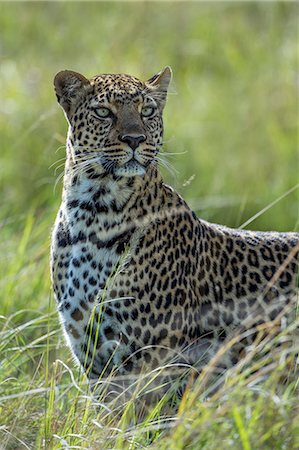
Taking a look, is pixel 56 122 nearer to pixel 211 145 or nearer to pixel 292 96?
pixel 211 145

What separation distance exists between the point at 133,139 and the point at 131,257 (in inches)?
25.8

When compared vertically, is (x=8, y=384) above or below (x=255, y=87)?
below

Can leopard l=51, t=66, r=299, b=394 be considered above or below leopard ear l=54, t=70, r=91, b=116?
below

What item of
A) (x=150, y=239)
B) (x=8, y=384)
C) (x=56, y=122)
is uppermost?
(x=56, y=122)

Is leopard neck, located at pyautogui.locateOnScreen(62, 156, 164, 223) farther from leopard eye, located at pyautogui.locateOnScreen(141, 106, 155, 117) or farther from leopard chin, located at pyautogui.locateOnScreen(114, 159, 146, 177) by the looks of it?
leopard eye, located at pyautogui.locateOnScreen(141, 106, 155, 117)

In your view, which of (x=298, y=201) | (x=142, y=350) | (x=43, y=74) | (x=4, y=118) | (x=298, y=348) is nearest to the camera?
(x=298, y=348)

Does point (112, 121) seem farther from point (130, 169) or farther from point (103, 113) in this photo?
point (130, 169)

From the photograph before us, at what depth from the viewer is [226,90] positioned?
535 inches

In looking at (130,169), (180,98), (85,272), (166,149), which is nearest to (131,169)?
(130,169)

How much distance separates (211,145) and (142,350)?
6007 mm

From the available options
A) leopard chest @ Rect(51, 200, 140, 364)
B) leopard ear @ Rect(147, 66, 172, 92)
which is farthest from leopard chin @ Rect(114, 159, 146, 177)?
leopard ear @ Rect(147, 66, 172, 92)

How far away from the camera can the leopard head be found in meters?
6.66

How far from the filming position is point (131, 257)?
677 cm

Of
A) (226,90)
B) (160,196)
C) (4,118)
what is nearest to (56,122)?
(4,118)
